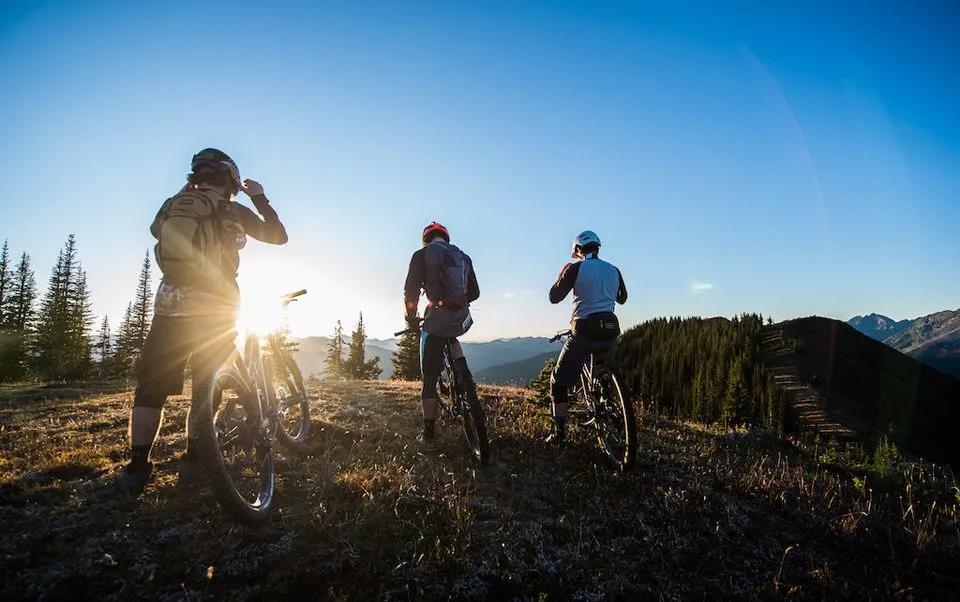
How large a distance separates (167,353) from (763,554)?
217 inches

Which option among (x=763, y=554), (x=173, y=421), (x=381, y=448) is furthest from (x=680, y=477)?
(x=173, y=421)

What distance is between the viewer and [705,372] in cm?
1320

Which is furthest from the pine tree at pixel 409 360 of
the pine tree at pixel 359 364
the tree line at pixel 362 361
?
the pine tree at pixel 359 364

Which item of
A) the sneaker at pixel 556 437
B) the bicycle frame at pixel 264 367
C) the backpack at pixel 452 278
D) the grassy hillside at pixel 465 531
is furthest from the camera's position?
the sneaker at pixel 556 437

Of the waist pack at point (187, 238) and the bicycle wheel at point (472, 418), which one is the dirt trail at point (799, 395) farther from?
the waist pack at point (187, 238)

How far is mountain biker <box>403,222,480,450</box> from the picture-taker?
5.82 m

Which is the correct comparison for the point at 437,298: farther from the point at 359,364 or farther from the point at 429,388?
the point at 359,364

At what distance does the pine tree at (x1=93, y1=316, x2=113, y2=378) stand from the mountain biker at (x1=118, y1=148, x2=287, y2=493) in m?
44.2

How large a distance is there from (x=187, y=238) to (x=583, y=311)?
15.6ft

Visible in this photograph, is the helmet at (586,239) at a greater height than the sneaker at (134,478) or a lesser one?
greater

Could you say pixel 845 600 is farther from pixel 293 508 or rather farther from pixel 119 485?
pixel 119 485

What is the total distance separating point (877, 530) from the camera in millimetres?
4254

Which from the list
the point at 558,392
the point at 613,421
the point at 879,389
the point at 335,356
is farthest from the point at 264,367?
the point at 335,356

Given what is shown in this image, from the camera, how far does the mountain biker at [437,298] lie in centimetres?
582
